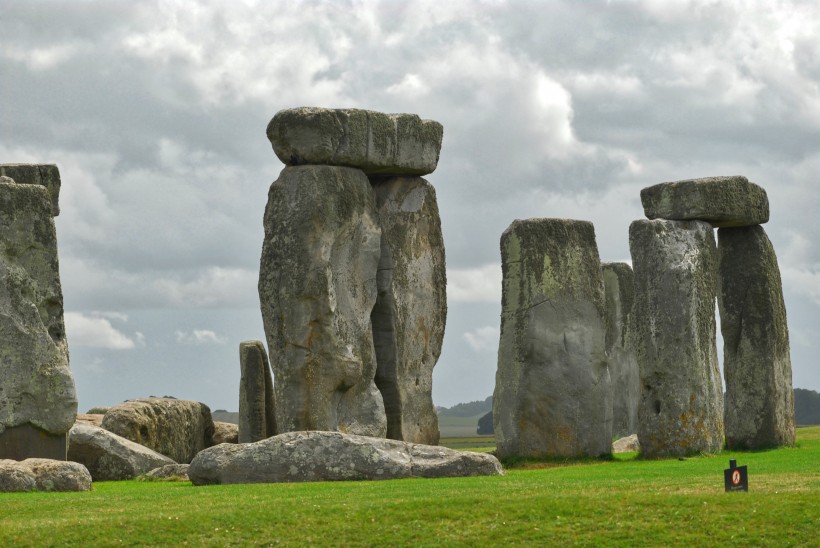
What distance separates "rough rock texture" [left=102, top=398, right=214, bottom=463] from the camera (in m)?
29.8

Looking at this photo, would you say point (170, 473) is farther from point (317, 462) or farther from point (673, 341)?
point (673, 341)

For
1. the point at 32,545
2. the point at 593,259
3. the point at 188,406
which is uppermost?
the point at 593,259

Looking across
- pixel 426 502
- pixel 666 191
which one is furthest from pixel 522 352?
pixel 426 502

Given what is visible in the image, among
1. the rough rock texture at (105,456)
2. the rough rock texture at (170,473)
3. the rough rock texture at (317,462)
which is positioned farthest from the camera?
the rough rock texture at (105,456)

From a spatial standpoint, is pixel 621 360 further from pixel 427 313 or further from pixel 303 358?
pixel 303 358

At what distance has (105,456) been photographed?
87.5 feet

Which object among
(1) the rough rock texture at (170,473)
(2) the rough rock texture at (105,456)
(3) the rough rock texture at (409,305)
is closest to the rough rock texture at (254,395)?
(3) the rough rock texture at (409,305)

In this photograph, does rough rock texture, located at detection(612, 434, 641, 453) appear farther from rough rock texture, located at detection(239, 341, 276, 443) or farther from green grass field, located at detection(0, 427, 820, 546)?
green grass field, located at detection(0, 427, 820, 546)

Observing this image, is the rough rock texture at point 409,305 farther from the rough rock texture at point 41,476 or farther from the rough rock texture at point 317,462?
the rough rock texture at point 41,476

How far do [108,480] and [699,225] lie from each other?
1103cm

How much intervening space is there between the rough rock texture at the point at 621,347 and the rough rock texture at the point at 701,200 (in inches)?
323

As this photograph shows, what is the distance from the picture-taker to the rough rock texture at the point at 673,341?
27609 millimetres

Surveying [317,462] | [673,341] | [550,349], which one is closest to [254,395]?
[550,349]

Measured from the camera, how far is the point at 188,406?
32.2 meters
